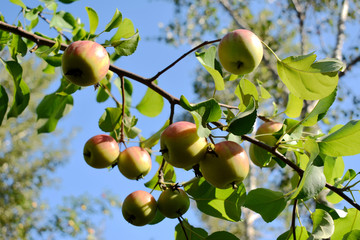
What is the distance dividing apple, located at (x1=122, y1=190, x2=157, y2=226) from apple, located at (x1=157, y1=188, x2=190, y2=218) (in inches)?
1.2

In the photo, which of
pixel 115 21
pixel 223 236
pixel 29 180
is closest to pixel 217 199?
pixel 223 236

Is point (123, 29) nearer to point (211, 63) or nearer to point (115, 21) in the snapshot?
point (115, 21)

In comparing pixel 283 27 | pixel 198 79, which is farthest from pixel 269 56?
pixel 198 79

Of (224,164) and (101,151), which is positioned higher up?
(224,164)

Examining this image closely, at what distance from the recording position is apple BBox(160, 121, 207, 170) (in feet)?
2.20

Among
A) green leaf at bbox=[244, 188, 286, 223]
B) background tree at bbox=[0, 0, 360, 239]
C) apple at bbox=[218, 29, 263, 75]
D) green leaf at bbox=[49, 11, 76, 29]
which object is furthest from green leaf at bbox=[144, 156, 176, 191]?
green leaf at bbox=[49, 11, 76, 29]

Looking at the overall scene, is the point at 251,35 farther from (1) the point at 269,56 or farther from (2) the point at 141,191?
(1) the point at 269,56

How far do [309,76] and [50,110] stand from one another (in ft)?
2.90

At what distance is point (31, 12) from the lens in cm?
119

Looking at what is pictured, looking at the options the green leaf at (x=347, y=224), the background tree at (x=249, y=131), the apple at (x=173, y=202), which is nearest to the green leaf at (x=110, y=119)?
the background tree at (x=249, y=131)

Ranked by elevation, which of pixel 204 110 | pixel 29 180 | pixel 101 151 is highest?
pixel 204 110

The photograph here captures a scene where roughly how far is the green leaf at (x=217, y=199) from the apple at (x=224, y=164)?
0.12 m

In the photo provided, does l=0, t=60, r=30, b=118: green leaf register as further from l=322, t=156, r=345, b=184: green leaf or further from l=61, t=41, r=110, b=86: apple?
l=322, t=156, r=345, b=184: green leaf

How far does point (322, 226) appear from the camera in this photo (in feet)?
2.53
